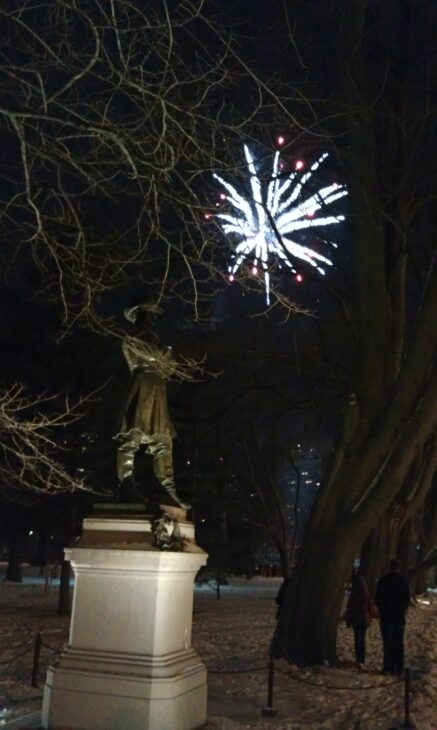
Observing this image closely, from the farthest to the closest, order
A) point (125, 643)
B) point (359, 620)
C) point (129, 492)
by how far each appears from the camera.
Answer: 1. point (359, 620)
2. point (129, 492)
3. point (125, 643)

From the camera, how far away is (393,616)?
13078 millimetres

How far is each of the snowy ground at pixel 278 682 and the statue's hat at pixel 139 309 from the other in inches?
187

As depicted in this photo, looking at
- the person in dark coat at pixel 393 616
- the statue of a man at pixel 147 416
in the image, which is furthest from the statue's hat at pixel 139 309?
the person in dark coat at pixel 393 616

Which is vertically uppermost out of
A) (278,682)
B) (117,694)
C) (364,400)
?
(364,400)

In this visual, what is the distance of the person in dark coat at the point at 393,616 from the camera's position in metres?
12.8

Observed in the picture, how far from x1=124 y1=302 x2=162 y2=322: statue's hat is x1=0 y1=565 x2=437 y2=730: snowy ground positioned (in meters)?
4.76

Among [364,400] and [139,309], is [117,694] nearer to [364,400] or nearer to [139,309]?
[139,309]

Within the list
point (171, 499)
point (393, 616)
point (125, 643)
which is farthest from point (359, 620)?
point (125, 643)

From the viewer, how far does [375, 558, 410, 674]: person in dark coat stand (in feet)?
42.1

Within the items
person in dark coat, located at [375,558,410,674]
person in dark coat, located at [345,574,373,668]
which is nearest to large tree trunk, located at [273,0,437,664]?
person in dark coat, located at [345,574,373,668]

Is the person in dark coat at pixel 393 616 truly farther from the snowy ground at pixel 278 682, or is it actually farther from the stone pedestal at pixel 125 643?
the stone pedestal at pixel 125 643

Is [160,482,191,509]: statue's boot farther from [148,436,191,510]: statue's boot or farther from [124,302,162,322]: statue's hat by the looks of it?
[124,302,162,322]: statue's hat

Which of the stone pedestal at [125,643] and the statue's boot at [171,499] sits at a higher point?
the statue's boot at [171,499]

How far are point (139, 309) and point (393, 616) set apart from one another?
6.89 m
